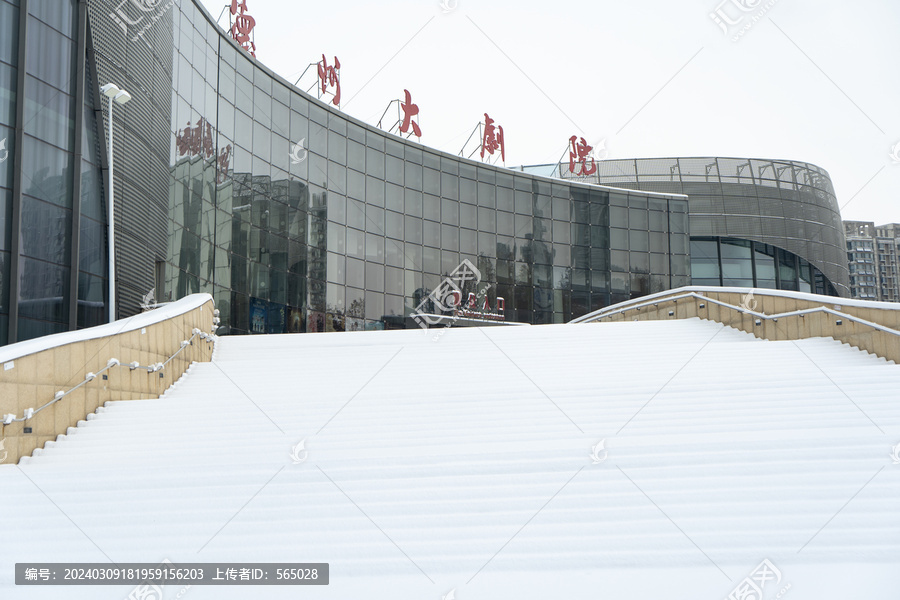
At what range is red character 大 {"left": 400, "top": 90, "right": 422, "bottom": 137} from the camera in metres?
28.8

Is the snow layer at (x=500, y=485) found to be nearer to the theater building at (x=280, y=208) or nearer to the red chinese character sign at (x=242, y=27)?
the theater building at (x=280, y=208)

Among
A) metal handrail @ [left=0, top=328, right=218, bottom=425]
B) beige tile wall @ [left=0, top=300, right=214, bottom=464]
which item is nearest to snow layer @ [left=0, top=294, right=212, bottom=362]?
beige tile wall @ [left=0, top=300, right=214, bottom=464]

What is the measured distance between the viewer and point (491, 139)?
106 feet

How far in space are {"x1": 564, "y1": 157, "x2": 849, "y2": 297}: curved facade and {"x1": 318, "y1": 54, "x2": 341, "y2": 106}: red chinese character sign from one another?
17344 millimetres

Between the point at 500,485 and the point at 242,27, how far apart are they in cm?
2115

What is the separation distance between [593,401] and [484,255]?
22.1 metres

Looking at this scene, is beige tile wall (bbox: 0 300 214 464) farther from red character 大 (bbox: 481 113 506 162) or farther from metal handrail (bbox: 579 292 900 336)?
red character 大 (bbox: 481 113 506 162)

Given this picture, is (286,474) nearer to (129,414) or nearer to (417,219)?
(129,414)

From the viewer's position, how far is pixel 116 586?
541 cm

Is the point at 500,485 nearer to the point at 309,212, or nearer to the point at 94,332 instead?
the point at 94,332

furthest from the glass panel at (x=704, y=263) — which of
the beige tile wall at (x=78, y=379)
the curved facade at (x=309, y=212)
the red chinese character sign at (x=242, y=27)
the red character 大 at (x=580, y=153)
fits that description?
the beige tile wall at (x=78, y=379)

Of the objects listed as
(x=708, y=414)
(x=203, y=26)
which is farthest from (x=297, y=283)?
(x=708, y=414)

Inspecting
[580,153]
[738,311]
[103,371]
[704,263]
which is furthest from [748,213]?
[103,371]

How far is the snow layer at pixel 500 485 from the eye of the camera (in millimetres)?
5387
